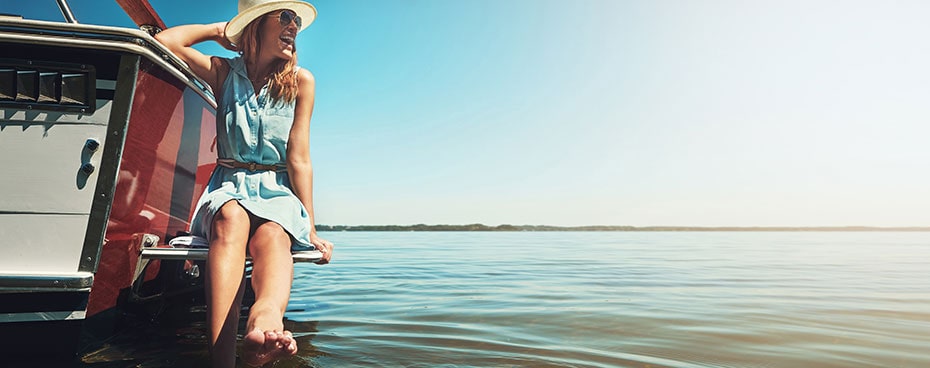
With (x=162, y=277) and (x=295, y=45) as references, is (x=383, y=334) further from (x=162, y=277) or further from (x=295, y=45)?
(x=295, y=45)

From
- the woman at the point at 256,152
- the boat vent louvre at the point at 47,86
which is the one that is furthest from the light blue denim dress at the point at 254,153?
the boat vent louvre at the point at 47,86

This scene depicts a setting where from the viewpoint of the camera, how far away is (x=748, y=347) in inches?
138

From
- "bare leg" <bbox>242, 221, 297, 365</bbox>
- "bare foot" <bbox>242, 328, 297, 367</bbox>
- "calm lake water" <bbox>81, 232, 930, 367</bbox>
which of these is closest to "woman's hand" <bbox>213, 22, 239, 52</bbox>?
"bare leg" <bbox>242, 221, 297, 365</bbox>

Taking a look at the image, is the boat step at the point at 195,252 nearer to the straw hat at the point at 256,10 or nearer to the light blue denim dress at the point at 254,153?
the light blue denim dress at the point at 254,153

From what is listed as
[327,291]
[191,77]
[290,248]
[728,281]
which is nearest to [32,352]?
[290,248]

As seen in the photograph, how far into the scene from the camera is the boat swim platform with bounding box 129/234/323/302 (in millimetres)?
2588

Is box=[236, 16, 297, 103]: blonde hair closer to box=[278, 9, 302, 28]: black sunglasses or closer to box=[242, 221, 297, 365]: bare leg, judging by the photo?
box=[278, 9, 302, 28]: black sunglasses

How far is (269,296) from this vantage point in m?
2.13

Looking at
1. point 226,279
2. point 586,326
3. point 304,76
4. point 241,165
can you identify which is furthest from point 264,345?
point 586,326

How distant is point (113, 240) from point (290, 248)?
34.2 inches

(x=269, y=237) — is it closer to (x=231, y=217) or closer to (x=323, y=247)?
(x=231, y=217)

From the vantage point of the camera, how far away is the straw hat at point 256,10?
274 cm

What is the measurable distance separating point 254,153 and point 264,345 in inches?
46.2

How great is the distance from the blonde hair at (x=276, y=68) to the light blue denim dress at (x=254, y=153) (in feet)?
0.12
